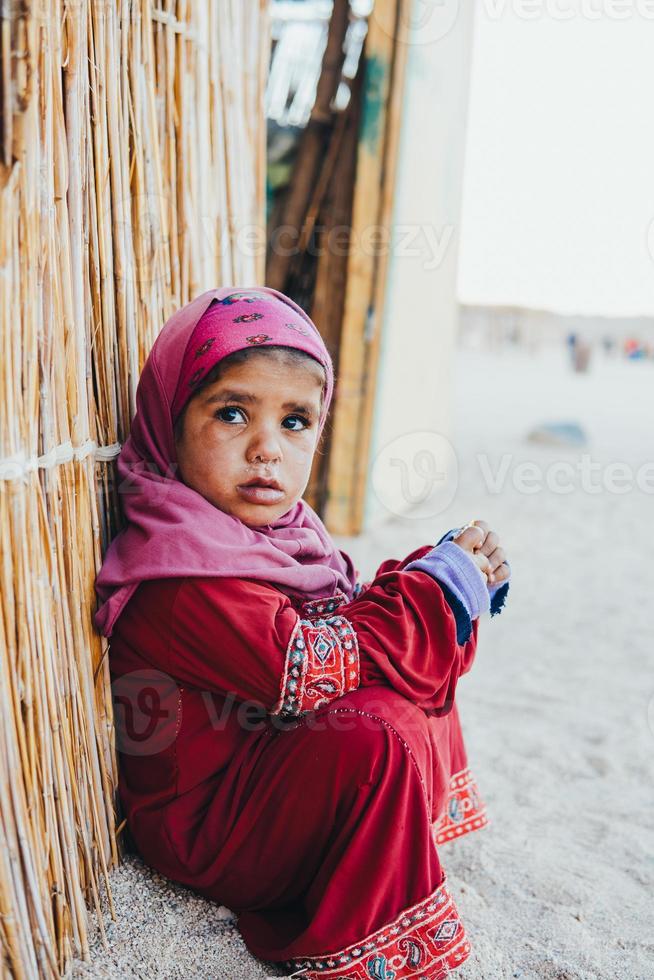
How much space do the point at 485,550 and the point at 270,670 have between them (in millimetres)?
454

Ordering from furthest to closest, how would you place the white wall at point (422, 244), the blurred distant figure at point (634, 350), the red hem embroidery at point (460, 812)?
the blurred distant figure at point (634, 350), the white wall at point (422, 244), the red hem embroidery at point (460, 812)

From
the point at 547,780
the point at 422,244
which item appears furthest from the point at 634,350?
the point at 547,780

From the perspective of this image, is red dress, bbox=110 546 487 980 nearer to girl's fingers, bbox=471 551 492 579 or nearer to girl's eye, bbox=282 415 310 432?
girl's fingers, bbox=471 551 492 579

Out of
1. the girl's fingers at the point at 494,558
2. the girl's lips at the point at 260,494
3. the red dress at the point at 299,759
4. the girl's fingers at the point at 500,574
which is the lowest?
the red dress at the point at 299,759

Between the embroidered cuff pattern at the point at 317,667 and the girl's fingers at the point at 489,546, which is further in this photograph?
the girl's fingers at the point at 489,546

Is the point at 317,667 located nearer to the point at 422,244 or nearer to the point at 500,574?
the point at 500,574

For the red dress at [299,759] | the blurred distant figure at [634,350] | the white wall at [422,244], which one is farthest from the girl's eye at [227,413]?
the blurred distant figure at [634,350]

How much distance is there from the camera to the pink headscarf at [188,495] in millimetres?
1337

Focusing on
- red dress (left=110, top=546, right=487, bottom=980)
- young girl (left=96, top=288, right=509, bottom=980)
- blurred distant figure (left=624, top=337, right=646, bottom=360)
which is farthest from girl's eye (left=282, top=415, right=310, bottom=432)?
blurred distant figure (left=624, top=337, right=646, bottom=360)

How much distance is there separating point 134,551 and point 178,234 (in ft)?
2.46

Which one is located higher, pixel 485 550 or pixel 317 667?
pixel 485 550

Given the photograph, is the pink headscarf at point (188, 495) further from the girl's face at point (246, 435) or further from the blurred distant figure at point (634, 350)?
the blurred distant figure at point (634, 350)

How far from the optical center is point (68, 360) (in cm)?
128

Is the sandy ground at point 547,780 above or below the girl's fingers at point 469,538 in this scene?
below
